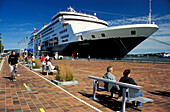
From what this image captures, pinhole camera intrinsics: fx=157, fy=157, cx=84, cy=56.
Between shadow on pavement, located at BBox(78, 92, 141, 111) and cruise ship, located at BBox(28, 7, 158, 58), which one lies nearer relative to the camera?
shadow on pavement, located at BBox(78, 92, 141, 111)

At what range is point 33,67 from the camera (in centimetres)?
1439

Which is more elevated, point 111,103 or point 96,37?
point 96,37

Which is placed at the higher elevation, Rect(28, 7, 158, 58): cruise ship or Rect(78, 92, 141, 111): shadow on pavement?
Rect(28, 7, 158, 58): cruise ship

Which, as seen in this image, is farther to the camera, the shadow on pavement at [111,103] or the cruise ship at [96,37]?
the cruise ship at [96,37]

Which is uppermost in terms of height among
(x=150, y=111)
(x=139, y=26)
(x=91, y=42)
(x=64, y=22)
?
(x=64, y=22)

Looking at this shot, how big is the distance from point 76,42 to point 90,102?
2875 centimetres

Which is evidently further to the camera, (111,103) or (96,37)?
(96,37)

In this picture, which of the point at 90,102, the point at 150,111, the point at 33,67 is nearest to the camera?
the point at 150,111

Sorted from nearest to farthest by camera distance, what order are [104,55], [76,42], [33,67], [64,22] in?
[33,67] < [104,55] < [76,42] < [64,22]

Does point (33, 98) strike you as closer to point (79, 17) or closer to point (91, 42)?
point (91, 42)

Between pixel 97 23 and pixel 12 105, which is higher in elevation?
pixel 97 23

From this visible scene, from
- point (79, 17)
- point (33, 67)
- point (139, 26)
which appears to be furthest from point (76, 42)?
point (33, 67)

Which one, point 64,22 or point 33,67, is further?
point 64,22

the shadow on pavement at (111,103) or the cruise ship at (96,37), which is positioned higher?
the cruise ship at (96,37)
